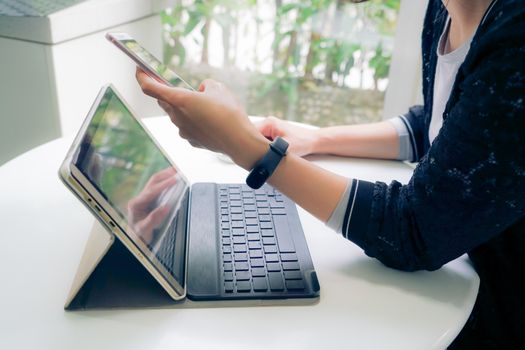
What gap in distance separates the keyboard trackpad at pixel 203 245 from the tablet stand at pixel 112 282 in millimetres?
39

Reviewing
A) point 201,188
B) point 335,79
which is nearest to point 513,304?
point 201,188

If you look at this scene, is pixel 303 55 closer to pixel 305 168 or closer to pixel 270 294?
pixel 305 168

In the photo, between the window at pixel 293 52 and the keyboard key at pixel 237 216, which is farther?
the window at pixel 293 52

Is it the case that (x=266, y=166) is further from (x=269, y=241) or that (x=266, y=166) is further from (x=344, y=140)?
(x=344, y=140)

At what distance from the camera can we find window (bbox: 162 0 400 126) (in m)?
1.69

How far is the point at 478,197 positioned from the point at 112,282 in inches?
17.0

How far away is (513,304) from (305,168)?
1.17ft

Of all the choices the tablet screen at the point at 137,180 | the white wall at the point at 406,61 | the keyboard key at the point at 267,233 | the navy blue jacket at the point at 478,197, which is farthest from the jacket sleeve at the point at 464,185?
the white wall at the point at 406,61

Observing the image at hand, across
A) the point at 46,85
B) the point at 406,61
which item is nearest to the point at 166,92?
the point at 46,85

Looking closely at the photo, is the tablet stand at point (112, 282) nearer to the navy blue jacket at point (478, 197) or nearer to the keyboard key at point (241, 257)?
the keyboard key at point (241, 257)

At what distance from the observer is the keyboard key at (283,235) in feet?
2.19

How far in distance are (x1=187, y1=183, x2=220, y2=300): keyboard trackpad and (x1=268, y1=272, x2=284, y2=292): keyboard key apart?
0.21 feet

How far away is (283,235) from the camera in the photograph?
70 cm

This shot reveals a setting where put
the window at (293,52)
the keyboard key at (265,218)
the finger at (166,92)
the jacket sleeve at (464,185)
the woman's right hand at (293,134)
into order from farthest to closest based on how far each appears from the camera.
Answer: the window at (293,52), the woman's right hand at (293,134), the keyboard key at (265,218), the finger at (166,92), the jacket sleeve at (464,185)
